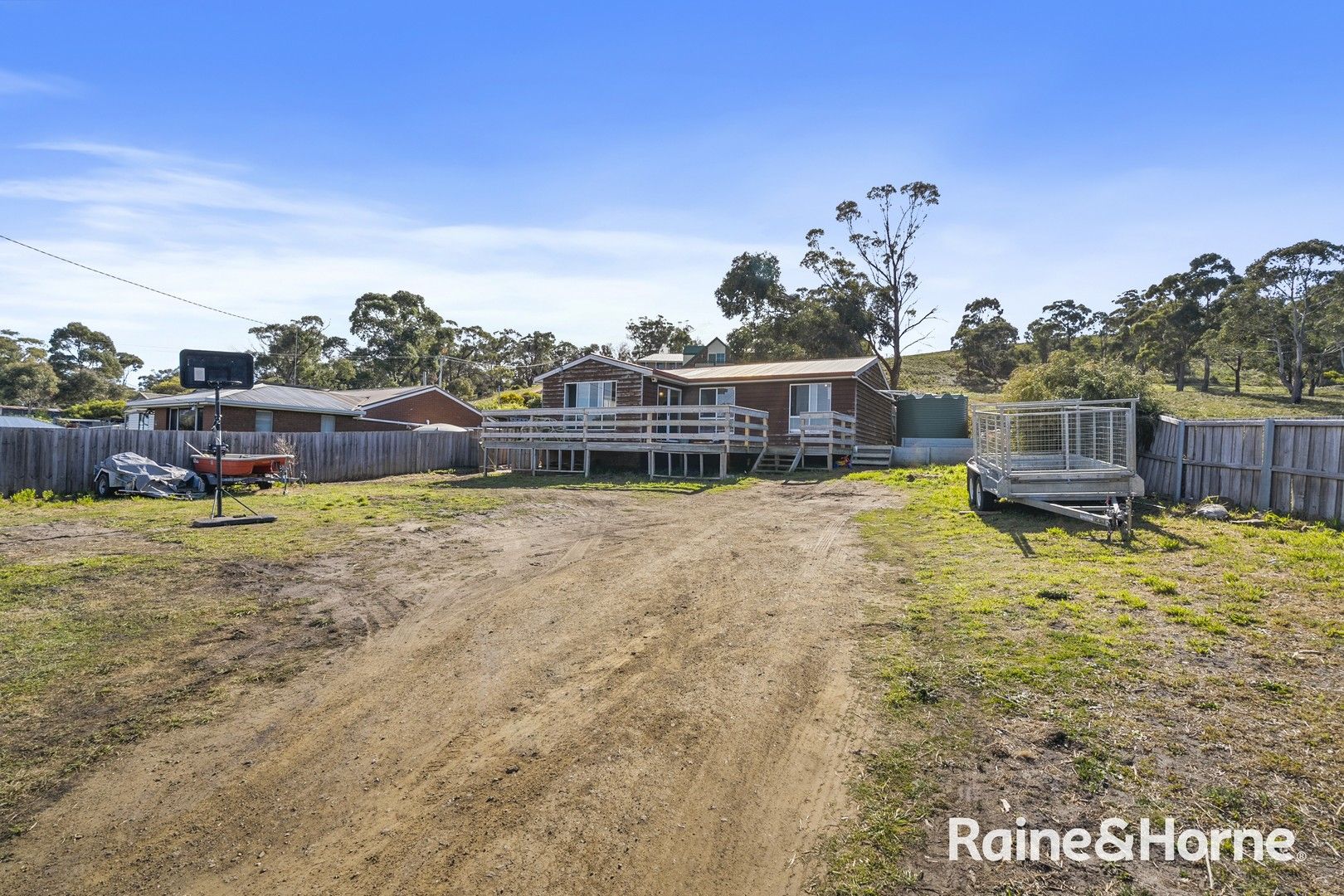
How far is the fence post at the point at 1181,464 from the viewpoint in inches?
448

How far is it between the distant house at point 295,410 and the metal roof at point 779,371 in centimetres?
1555

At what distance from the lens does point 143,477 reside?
15.2 metres

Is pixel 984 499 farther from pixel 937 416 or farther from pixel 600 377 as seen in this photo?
pixel 937 416

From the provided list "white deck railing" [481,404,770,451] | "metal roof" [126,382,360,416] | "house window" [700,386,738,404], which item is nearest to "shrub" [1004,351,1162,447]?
"white deck railing" [481,404,770,451]

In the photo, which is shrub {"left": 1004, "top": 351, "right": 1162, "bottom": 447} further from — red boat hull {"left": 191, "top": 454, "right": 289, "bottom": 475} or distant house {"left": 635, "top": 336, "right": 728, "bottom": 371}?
red boat hull {"left": 191, "top": 454, "right": 289, "bottom": 475}

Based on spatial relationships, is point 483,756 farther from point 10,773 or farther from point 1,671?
point 1,671

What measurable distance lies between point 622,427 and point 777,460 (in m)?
5.43

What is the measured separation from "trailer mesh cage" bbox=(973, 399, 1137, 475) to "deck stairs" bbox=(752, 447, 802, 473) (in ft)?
25.0

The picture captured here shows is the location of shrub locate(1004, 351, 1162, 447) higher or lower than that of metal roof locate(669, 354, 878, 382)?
lower

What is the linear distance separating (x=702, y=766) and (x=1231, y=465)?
35.8 feet

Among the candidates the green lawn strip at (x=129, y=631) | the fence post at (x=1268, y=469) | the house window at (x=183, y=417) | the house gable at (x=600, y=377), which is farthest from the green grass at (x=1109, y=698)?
the house window at (x=183, y=417)

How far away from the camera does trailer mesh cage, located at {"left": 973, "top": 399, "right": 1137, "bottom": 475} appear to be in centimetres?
1060

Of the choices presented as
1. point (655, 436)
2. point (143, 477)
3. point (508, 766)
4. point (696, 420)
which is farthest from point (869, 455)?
point (508, 766)

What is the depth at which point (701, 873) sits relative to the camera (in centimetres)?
274
